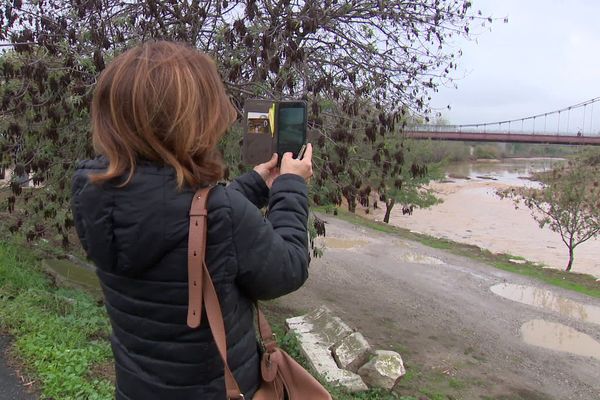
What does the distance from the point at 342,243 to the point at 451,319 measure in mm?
5590

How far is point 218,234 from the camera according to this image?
124 centimetres

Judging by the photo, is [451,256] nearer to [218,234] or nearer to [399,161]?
[399,161]

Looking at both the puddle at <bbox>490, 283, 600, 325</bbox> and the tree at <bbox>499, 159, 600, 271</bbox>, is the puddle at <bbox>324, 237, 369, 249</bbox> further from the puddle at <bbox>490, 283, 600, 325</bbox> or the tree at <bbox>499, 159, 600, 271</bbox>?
the tree at <bbox>499, 159, 600, 271</bbox>

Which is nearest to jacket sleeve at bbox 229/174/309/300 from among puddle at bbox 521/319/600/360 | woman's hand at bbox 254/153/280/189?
woman's hand at bbox 254/153/280/189

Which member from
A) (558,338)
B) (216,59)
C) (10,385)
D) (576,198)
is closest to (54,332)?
(10,385)

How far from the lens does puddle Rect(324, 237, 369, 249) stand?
13.1 metres

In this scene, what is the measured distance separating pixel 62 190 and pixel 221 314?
12.9 ft

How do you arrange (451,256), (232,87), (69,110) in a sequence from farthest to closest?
1. (451,256)
2. (232,87)
3. (69,110)

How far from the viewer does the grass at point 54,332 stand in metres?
2.90

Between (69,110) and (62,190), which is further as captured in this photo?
(62,190)

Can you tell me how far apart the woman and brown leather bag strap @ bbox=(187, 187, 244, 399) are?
0.07ft

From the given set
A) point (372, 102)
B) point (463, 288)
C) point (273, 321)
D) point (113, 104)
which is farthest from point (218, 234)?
point (463, 288)

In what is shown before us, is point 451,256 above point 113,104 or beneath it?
beneath

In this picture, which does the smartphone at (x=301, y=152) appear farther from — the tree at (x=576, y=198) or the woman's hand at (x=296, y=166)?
the tree at (x=576, y=198)
